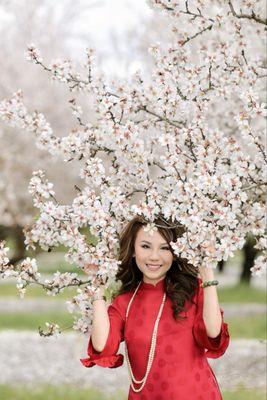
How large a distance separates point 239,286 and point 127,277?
715 inches

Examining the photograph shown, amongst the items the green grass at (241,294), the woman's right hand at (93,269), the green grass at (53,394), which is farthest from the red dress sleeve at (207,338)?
the green grass at (241,294)

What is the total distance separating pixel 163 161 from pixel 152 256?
2.06ft

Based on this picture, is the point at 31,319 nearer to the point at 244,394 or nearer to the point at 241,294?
the point at 241,294

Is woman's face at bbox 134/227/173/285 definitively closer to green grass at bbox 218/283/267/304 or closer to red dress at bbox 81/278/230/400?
red dress at bbox 81/278/230/400

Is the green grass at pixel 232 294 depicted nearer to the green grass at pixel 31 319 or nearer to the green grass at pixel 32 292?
the green grass at pixel 32 292

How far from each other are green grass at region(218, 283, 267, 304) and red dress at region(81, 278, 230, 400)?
1477 centimetres

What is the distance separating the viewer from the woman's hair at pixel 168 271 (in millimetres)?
3480

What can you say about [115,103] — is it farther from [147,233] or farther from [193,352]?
[193,352]

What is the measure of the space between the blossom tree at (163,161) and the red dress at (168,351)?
246mm

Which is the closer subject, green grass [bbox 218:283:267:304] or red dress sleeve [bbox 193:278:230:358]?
red dress sleeve [bbox 193:278:230:358]

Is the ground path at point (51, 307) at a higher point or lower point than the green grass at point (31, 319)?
higher

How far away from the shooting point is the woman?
334 cm

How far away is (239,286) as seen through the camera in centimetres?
2152

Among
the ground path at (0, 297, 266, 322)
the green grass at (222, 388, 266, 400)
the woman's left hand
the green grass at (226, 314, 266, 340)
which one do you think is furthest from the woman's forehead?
the ground path at (0, 297, 266, 322)
